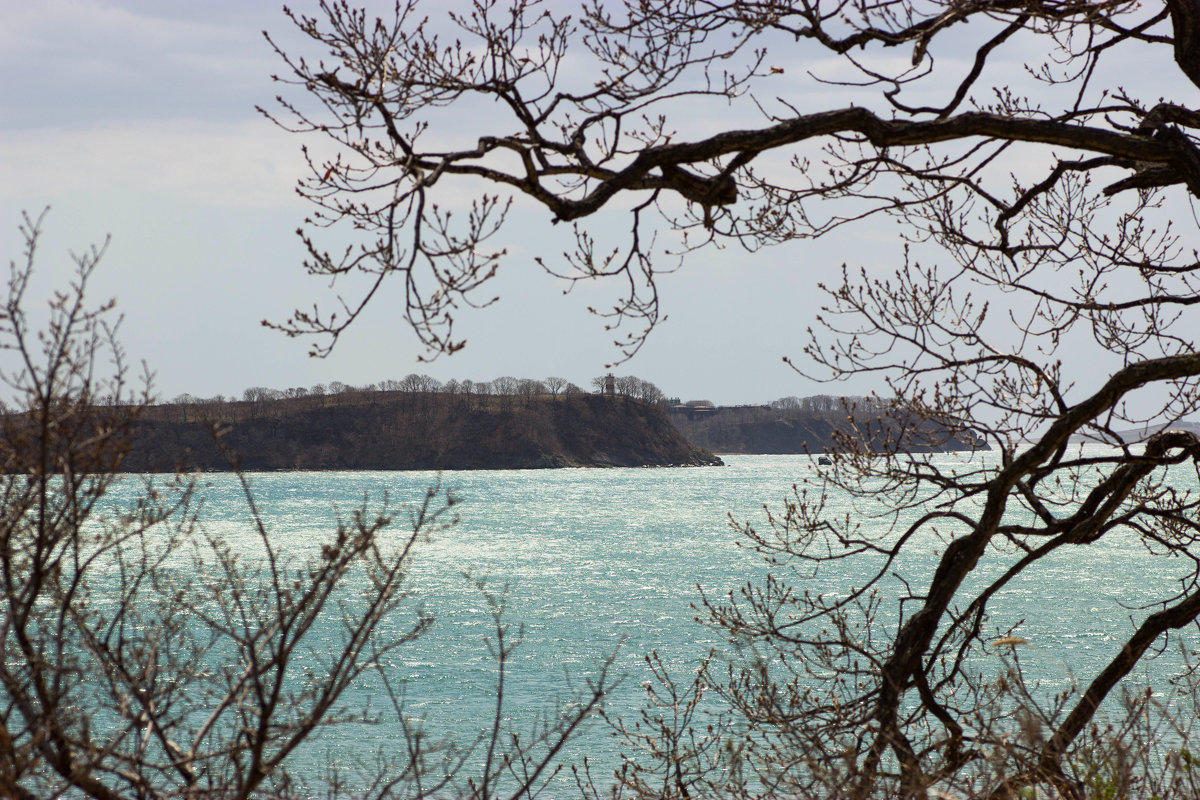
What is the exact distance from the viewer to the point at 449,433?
162625mm

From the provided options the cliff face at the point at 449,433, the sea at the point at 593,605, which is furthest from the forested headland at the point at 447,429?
the sea at the point at 593,605

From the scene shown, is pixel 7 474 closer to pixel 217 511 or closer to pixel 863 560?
pixel 863 560

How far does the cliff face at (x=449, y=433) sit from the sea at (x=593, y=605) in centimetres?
6350

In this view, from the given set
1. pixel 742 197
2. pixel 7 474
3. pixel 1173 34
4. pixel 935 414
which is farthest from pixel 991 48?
pixel 7 474

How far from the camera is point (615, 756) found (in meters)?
18.7

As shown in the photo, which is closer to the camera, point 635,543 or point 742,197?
point 742,197

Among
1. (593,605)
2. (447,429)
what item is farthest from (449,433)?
(593,605)

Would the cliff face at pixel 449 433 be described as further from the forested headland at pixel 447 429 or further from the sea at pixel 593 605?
the sea at pixel 593 605

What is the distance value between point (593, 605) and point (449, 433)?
410ft

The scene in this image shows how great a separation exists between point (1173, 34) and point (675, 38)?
2.51m

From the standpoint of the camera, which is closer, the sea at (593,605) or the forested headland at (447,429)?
the sea at (593,605)

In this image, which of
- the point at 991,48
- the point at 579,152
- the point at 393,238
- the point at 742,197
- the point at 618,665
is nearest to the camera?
the point at 393,238

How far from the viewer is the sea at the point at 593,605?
62.3 ft

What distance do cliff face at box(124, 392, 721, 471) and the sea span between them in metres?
63.5
